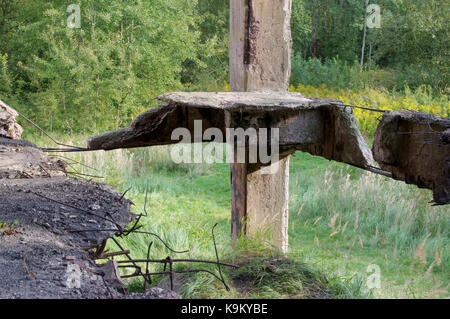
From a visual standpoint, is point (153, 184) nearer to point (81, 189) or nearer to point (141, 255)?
point (141, 255)

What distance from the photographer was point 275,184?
387 cm

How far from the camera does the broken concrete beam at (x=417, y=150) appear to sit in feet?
6.55

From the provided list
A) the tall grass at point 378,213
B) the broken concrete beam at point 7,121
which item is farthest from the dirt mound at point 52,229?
the tall grass at point 378,213

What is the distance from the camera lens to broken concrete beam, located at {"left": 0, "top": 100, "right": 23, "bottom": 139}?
150 inches

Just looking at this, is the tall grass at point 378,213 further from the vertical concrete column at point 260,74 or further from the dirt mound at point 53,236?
the dirt mound at point 53,236

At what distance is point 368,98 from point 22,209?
411 inches

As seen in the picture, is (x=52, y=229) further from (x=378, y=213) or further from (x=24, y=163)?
(x=378, y=213)

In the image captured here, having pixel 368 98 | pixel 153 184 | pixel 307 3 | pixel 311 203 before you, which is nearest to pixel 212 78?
pixel 307 3

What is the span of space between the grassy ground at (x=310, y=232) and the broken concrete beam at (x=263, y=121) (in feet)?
2.63

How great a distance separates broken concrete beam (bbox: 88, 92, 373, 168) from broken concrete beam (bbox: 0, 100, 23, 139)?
954 millimetres

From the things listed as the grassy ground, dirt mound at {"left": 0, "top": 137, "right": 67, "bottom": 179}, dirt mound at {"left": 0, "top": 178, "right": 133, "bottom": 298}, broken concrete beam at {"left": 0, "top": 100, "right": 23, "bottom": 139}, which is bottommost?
the grassy ground

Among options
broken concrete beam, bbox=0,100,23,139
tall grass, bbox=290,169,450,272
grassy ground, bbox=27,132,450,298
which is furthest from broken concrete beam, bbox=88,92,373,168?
tall grass, bbox=290,169,450,272

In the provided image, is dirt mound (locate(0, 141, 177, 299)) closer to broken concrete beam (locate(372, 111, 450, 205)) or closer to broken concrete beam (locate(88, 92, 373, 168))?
broken concrete beam (locate(88, 92, 373, 168))
